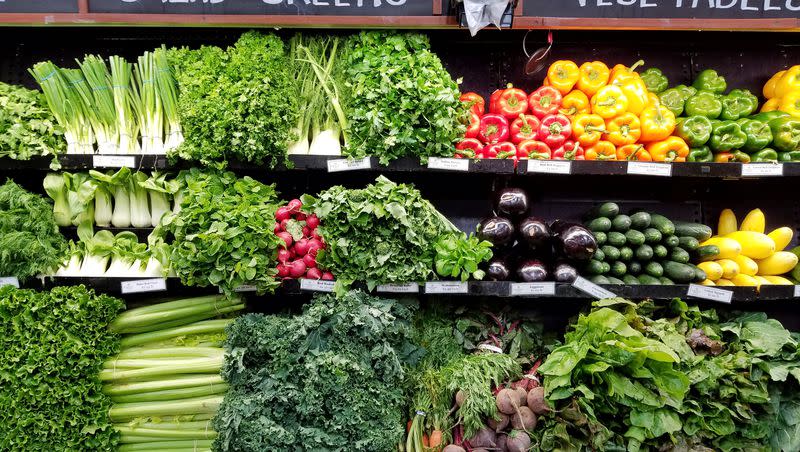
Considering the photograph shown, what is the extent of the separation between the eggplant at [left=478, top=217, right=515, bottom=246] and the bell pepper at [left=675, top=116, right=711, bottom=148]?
1.27 meters

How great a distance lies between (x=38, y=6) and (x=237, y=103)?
1.38m

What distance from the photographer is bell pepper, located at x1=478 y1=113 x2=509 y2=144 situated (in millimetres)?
2771

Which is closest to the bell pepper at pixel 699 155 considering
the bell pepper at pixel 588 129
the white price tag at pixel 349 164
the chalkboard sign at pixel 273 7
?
the bell pepper at pixel 588 129

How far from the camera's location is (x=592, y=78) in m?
2.92

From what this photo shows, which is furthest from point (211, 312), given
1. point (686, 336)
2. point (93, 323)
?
point (686, 336)

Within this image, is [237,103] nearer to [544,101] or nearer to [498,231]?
[498,231]

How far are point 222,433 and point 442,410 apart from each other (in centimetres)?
109

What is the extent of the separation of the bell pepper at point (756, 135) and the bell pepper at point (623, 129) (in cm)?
72

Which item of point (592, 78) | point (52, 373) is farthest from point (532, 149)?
point (52, 373)

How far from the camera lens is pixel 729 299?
255cm

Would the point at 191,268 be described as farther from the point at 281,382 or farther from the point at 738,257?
the point at 738,257

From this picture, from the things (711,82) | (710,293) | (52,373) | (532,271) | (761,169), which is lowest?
(52,373)

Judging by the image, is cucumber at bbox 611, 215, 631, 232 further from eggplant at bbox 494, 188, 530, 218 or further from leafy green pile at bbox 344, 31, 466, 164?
leafy green pile at bbox 344, 31, 466, 164

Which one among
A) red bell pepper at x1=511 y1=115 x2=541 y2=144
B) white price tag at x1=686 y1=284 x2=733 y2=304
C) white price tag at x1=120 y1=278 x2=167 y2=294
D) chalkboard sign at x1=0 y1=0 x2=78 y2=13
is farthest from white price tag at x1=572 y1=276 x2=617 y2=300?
chalkboard sign at x1=0 y1=0 x2=78 y2=13
